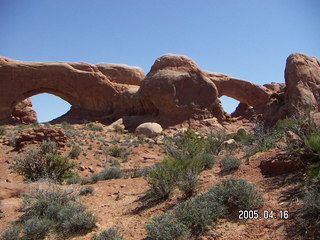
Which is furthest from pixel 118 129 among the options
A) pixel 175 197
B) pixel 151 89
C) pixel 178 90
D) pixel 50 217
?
pixel 50 217

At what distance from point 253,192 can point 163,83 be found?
1974cm

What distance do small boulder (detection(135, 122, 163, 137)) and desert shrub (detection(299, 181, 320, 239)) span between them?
17.8 m

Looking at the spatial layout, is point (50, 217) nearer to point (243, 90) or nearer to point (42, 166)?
point (42, 166)

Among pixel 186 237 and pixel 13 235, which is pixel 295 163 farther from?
pixel 13 235

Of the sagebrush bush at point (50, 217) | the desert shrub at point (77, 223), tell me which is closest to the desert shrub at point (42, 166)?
the sagebrush bush at point (50, 217)

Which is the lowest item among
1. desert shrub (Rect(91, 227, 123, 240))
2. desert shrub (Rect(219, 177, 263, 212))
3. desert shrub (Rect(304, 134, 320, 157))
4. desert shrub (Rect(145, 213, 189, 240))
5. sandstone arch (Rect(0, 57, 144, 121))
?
desert shrub (Rect(91, 227, 123, 240))

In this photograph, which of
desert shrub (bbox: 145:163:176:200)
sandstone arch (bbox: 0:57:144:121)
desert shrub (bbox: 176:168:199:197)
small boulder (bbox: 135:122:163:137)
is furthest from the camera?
sandstone arch (bbox: 0:57:144:121)

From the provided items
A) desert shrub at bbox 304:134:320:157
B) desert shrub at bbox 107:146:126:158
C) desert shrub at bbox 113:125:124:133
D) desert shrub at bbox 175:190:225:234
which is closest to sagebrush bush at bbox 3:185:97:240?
desert shrub at bbox 175:190:225:234

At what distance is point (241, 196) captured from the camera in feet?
16.5

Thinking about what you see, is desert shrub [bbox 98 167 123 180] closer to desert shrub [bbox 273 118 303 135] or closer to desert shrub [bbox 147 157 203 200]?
desert shrub [bbox 147 157 203 200]

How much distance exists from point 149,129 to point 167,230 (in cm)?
1769

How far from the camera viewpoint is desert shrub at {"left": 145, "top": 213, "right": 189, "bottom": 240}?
14.4ft

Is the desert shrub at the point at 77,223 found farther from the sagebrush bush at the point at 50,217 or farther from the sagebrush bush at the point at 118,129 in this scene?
the sagebrush bush at the point at 118,129

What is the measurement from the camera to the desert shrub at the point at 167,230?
4395 mm
